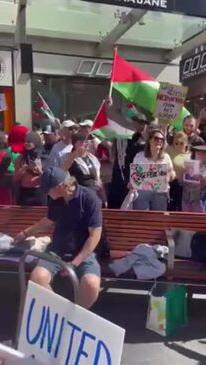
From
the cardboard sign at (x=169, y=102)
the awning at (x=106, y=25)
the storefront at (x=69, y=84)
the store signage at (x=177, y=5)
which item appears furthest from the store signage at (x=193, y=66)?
the cardboard sign at (x=169, y=102)

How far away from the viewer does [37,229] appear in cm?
522

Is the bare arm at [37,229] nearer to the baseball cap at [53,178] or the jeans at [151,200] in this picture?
the baseball cap at [53,178]

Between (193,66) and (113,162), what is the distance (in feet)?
19.8

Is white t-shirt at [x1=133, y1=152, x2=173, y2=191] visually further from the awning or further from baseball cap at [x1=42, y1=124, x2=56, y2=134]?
the awning

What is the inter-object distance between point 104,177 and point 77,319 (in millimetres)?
4867

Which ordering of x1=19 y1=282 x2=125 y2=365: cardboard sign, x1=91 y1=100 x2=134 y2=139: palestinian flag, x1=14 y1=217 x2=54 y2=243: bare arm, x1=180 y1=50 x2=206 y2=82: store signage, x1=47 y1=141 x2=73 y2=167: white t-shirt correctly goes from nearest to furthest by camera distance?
1. x1=19 y1=282 x2=125 y2=365: cardboard sign
2. x1=14 y1=217 x2=54 y2=243: bare arm
3. x1=47 y1=141 x2=73 y2=167: white t-shirt
4. x1=91 y1=100 x2=134 y2=139: palestinian flag
5. x1=180 y1=50 x2=206 y2=82: store signage

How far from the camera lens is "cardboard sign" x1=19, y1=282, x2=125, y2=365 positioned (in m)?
2.79

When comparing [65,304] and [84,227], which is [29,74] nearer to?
[84,227]

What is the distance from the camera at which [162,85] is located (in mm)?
7184

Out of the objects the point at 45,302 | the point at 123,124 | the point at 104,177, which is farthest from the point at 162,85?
the point at 45,302

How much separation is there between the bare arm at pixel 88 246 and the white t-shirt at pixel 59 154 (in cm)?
166

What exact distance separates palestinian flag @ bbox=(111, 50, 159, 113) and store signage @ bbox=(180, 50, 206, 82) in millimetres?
5153

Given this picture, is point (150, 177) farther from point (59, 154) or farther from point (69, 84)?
point (69, 84)

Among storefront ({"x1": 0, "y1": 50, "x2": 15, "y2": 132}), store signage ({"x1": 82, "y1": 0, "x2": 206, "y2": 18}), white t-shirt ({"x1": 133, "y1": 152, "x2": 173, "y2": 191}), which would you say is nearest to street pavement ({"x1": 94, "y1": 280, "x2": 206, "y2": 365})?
white t-shirt ({"x1": 133, "y1": 152, "x2": 173, "y2": 191})
